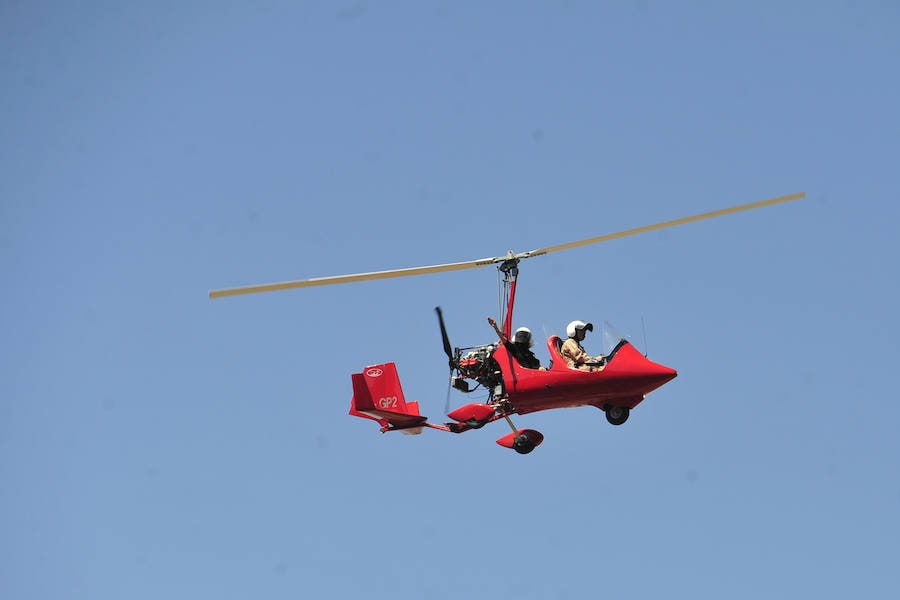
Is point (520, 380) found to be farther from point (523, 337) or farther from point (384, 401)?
point (384, 401)

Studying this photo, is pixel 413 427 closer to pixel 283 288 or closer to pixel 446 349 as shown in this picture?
pixel 446 349

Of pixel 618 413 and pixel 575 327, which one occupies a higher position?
pixel 575 327

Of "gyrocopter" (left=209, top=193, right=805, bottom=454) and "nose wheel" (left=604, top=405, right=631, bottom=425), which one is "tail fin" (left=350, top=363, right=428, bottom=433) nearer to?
"gyrocopter" (left=209, top=193, right=805, bottom=454)

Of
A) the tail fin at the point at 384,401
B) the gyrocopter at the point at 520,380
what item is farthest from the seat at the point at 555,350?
the tail fin at the point at 384,401

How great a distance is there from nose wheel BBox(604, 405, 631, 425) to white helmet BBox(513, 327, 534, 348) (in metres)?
2.61

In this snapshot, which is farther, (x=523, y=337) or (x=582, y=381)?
(x=523, y=337)

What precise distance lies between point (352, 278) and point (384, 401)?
5.37 meters

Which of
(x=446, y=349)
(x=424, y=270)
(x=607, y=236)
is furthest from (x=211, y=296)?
(x=607, y=236)

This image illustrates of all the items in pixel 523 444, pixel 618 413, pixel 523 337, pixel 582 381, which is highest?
pixel 523 337

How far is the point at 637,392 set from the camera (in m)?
27.4

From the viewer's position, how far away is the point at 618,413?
28.0 meters

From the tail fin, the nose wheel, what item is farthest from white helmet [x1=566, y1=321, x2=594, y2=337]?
the tail fin

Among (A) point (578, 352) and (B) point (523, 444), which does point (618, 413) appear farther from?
(B) point (523, 444)

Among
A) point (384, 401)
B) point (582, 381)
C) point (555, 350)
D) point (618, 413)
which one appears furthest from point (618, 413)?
point (384, 401)
